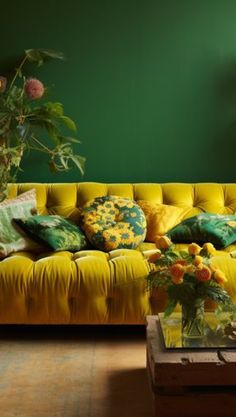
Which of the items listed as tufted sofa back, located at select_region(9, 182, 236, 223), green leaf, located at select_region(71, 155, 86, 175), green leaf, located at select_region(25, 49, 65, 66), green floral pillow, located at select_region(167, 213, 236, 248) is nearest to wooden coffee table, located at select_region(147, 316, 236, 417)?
green floral pillow, located at select_region(167, 213, 236, 248)

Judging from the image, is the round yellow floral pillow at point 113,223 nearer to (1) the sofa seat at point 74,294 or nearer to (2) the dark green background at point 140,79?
(1) the sofa seat at point 74,294

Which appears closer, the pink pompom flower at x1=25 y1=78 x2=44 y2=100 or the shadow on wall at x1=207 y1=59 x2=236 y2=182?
the pink pompom flower at x1=25 y1=78 x2=44 y2=100

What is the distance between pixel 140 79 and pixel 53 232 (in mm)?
1350

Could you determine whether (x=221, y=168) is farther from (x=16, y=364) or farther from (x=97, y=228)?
(x=16, y=364)

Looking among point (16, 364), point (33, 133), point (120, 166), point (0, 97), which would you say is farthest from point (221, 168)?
point (16, 364)

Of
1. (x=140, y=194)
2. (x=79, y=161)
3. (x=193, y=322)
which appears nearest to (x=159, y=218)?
(x=140, y=194)

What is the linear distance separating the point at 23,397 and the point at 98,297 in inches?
23.5

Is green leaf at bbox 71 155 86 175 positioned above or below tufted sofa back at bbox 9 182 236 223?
above

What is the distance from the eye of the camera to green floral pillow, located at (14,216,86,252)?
8.27 feet

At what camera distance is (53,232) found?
254cm

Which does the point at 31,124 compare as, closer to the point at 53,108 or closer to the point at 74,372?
the point at 53,108

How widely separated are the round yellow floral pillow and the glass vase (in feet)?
3.35

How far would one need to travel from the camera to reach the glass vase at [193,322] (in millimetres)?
1590

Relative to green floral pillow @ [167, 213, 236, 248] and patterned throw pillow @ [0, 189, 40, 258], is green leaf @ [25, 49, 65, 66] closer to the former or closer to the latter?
patterned throw pillow @ [0, 189, 40, 258]
